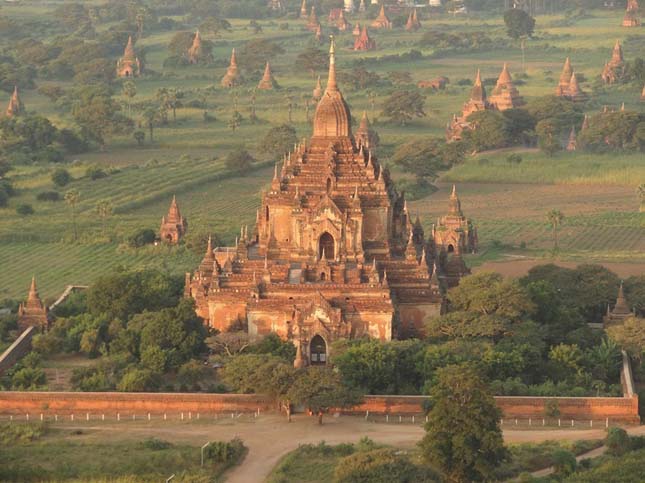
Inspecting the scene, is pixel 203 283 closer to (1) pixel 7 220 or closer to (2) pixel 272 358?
(2) pixel 272 358

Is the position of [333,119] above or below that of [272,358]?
above

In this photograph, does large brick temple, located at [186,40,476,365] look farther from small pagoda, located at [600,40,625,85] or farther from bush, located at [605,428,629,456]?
small pagoda, located at [600,40,625,85]

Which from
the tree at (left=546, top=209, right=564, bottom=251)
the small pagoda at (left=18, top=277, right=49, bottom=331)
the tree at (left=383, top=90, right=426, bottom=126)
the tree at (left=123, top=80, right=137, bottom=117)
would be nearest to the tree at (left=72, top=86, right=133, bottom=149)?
the tree at (left=383, top=90, right=426, bottom=126)

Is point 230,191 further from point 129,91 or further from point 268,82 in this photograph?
point 268,82

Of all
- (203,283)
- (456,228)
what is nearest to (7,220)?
(456,228)

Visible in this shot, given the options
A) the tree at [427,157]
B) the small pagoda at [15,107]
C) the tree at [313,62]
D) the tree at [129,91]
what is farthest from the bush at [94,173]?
the tree at [313,62]

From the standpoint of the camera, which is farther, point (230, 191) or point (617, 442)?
point (230, 191)

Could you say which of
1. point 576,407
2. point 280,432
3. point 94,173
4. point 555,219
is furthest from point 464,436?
point 94,173
